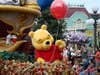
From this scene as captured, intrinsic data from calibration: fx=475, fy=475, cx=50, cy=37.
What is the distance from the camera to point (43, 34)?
380 inches

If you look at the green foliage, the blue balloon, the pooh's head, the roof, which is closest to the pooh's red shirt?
the pooh's head

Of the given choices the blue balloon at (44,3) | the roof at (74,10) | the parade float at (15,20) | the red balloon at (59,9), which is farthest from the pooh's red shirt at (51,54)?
the roof at (74,10)

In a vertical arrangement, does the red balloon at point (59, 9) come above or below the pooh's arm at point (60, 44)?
above

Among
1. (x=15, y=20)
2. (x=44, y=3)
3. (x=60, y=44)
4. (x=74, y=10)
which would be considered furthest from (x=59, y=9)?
(x=74, y=10)

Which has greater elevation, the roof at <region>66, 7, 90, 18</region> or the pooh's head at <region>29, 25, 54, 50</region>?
the pooh's head at <region>29, 25, 54, 50</region>

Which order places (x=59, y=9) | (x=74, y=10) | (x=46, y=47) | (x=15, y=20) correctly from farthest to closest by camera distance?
(x=74, y=10), (x=15, y=20), (x=59, y=9), (x=46, y=47)

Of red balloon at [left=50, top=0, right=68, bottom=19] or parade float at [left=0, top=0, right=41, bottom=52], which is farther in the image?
parade float at [left=0, top=0, right=41, bottom=52]

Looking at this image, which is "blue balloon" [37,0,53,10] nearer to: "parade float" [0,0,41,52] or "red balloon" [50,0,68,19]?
"parade float" [0,0,41,52]

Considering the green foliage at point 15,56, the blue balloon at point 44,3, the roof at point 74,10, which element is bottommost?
the roof at point 74,10

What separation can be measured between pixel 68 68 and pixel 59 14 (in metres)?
2.19

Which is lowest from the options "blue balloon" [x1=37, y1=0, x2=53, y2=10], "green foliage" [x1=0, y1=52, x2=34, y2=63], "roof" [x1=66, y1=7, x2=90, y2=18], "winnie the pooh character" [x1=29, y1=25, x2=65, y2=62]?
"roof" [x1=66, y1=7, x2=90, y2=18]

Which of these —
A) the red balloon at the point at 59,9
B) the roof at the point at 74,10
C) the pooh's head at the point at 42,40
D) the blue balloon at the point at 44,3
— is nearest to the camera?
the pooh's head at the point at 42,40

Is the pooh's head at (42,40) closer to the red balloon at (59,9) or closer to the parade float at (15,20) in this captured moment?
the red balloon at (59,9)

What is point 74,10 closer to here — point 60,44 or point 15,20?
point 15,20
